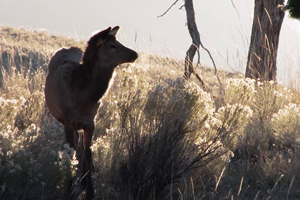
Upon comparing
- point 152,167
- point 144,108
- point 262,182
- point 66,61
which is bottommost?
point 262,182

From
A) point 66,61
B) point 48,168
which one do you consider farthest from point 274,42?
point 48,168

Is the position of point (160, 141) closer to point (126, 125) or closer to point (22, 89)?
point (126, 125)

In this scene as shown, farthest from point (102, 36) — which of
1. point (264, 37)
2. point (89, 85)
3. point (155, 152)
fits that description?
point (264, 37)

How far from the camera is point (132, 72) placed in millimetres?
6613

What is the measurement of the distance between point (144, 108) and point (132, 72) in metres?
0.82

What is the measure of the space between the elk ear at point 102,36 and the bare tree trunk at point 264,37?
5639mm

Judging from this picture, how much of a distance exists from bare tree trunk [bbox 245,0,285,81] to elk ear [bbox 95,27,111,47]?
5.64m

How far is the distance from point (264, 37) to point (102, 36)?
20.0ft

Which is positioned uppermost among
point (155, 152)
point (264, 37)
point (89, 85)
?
point (264, 37)

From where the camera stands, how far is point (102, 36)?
563cm

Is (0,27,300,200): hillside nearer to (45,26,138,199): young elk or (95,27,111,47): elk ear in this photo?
(45,26,138,199): young elk

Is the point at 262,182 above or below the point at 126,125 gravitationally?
below

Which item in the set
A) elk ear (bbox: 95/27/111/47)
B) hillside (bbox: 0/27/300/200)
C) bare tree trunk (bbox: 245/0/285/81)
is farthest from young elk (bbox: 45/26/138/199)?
bare tree trunk (bbox: 245/0/285/81)

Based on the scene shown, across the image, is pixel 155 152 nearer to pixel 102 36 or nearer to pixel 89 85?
pixel 89 85
